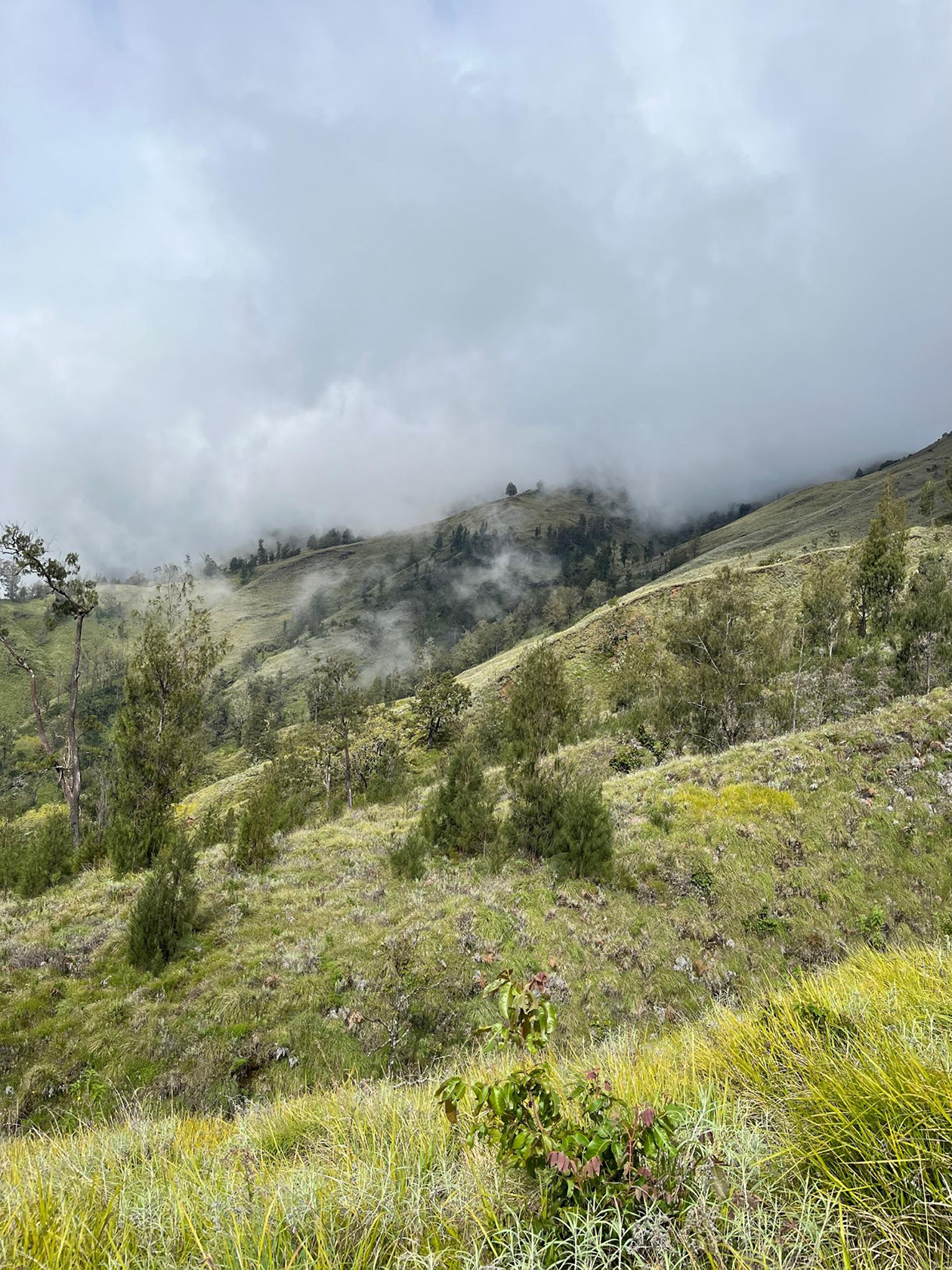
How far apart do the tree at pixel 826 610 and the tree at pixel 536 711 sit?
2085 cm

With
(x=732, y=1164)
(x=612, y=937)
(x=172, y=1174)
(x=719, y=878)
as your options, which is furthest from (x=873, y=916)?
(x=172, y=1174)

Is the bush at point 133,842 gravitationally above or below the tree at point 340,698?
below

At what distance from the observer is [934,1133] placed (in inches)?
91.0

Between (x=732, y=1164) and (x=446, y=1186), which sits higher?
(x=446, y=1186)

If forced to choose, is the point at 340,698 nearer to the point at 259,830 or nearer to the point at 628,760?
the point at 259,830

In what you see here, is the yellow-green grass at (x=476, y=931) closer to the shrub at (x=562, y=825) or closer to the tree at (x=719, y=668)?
the shrub at (x=562, y=825)

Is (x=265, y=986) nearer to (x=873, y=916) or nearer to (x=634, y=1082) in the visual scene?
(x=634, y=1082)

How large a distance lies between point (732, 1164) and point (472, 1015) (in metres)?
6.52

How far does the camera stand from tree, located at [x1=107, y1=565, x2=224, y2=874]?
15.9 m

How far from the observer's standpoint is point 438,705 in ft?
166

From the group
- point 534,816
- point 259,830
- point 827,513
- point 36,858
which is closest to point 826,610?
point 534,816

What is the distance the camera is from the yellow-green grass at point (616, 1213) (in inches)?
78.9

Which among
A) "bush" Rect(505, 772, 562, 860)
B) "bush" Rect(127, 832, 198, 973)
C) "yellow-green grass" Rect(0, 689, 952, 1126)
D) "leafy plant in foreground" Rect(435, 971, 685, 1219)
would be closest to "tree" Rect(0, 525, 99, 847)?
"yellow-green grass" Rect(0, 689, 952, 1126)

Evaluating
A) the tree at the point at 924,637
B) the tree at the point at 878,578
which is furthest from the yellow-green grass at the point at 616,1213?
the tree at the point at 878,578
